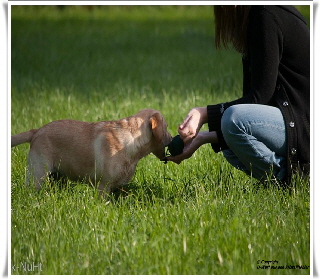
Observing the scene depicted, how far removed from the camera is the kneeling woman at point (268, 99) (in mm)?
3994

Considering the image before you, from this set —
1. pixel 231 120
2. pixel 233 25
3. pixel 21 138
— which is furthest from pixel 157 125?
pixel 21 138

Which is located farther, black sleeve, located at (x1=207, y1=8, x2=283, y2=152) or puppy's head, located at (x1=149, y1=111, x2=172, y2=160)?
puppy's head, located at (x1=149, y1=111, x2=172, y2=160)

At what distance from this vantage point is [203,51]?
37.8ft

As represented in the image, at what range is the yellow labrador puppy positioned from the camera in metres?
4.49

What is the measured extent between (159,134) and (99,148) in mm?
501

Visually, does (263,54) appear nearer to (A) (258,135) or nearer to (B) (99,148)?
(A) (258,135)

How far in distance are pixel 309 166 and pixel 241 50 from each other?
3.35ft

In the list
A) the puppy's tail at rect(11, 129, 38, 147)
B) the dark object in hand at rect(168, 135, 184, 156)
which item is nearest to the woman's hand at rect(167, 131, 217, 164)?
the dark object in hand at rect(168, 135, 184, 156)

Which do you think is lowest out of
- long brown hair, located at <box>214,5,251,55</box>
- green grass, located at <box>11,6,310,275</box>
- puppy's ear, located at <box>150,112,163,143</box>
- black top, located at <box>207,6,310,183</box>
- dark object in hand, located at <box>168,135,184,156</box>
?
green grass, located at <box>11,6,310,275</box>

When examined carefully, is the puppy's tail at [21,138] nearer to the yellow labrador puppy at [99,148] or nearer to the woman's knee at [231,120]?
the yellow labrador puppy at [99,148]

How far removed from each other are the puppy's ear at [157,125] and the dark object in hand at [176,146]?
4.8 inches

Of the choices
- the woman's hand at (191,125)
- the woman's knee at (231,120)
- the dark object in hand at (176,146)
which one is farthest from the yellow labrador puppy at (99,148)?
the woman's knee at (231,120)

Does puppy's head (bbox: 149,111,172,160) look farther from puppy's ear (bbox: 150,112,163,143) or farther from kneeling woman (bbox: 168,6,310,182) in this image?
kneeling woman (bbox: 168,6,310,182)

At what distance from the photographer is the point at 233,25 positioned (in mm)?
4207
